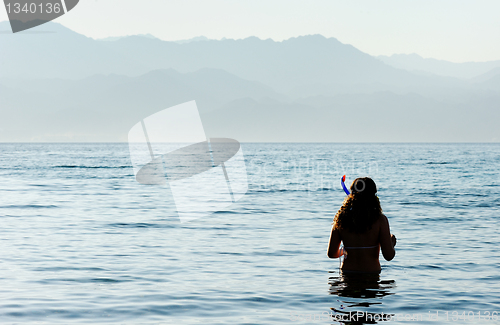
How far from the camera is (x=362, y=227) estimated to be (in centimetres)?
748

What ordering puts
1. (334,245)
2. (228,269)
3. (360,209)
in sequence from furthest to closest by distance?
(228,269) < (334,245) < (360,209)

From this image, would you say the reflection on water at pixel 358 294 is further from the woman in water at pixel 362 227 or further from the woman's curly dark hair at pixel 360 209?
the woman's curly dark hair at pixel 360 209

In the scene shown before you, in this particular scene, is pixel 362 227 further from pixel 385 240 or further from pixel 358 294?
pixel 358 294

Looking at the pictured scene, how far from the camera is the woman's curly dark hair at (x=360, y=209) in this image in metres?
7.33

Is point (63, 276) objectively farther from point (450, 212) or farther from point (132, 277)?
point (450, 212)

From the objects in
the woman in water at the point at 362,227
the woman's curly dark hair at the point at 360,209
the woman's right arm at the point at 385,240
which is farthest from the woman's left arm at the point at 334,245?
the woman's right arm at the point at 385,240

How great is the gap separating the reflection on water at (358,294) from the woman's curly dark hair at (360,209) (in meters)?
0.92

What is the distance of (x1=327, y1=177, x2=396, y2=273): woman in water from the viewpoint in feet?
24.1

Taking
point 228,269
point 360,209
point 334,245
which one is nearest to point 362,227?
point 360,209

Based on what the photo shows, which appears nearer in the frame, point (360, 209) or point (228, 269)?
point (360, 209)

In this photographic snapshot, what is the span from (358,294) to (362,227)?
0.97 metres

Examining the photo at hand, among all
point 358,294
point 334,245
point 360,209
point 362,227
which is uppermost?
point 360,209

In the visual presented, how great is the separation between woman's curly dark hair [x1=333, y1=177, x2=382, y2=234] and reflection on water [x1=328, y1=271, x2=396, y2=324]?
918 millimetres

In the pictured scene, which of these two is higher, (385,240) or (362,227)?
(362,227)
